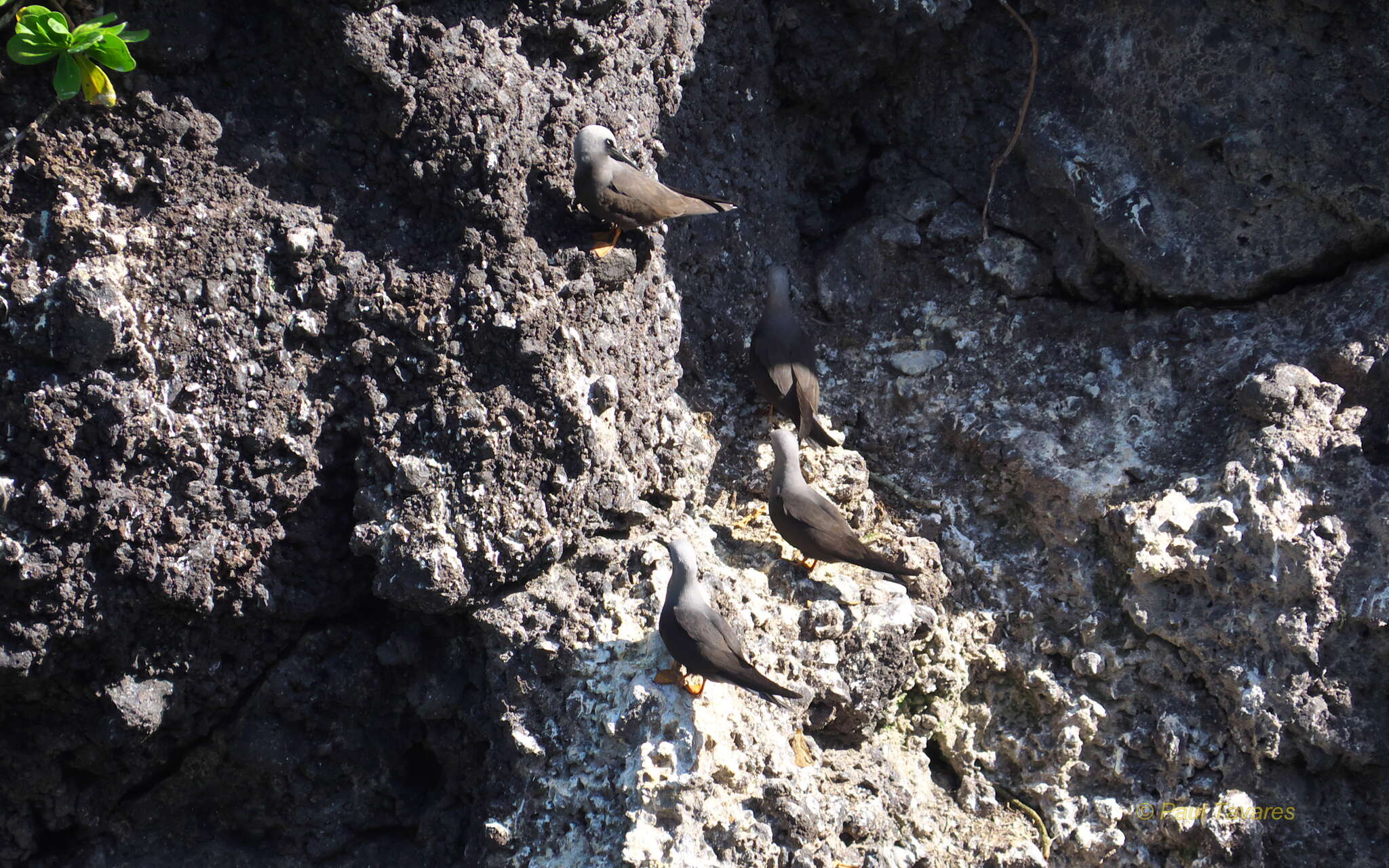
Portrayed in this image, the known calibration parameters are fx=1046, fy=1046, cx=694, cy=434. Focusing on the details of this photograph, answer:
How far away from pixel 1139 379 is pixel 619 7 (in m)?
2.72

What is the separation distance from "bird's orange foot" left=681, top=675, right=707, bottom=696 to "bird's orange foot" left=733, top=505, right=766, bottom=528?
926 mm

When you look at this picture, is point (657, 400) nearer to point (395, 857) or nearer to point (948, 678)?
point (948, 678)

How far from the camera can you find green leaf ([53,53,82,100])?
3207 millimetres

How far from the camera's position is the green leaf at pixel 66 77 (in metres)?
3.21

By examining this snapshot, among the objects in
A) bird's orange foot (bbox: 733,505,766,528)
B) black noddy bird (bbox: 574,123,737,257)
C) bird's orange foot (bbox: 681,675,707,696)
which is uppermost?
black noddy bird (bbox: 574,123,737,257)

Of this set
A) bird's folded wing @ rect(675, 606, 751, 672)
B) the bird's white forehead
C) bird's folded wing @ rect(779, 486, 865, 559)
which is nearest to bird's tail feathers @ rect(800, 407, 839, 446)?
bird's folded wing @ rect(779, 486, 865, 559)

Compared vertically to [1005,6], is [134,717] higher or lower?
lower

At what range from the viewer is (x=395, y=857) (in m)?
3.98

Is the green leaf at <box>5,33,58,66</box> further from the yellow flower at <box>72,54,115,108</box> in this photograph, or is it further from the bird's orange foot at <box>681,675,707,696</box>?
the bird's orange foot at <box>681,675,707,696</box>

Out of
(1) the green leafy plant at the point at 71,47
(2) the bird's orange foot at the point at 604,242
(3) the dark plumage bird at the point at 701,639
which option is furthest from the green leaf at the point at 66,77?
(3) the dark plumage bird at the point at 701,639

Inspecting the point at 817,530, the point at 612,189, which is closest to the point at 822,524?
the point at 817,530

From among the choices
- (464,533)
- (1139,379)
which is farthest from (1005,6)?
(464,533)

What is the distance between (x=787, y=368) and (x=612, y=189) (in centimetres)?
113

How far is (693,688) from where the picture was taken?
3604 mm
